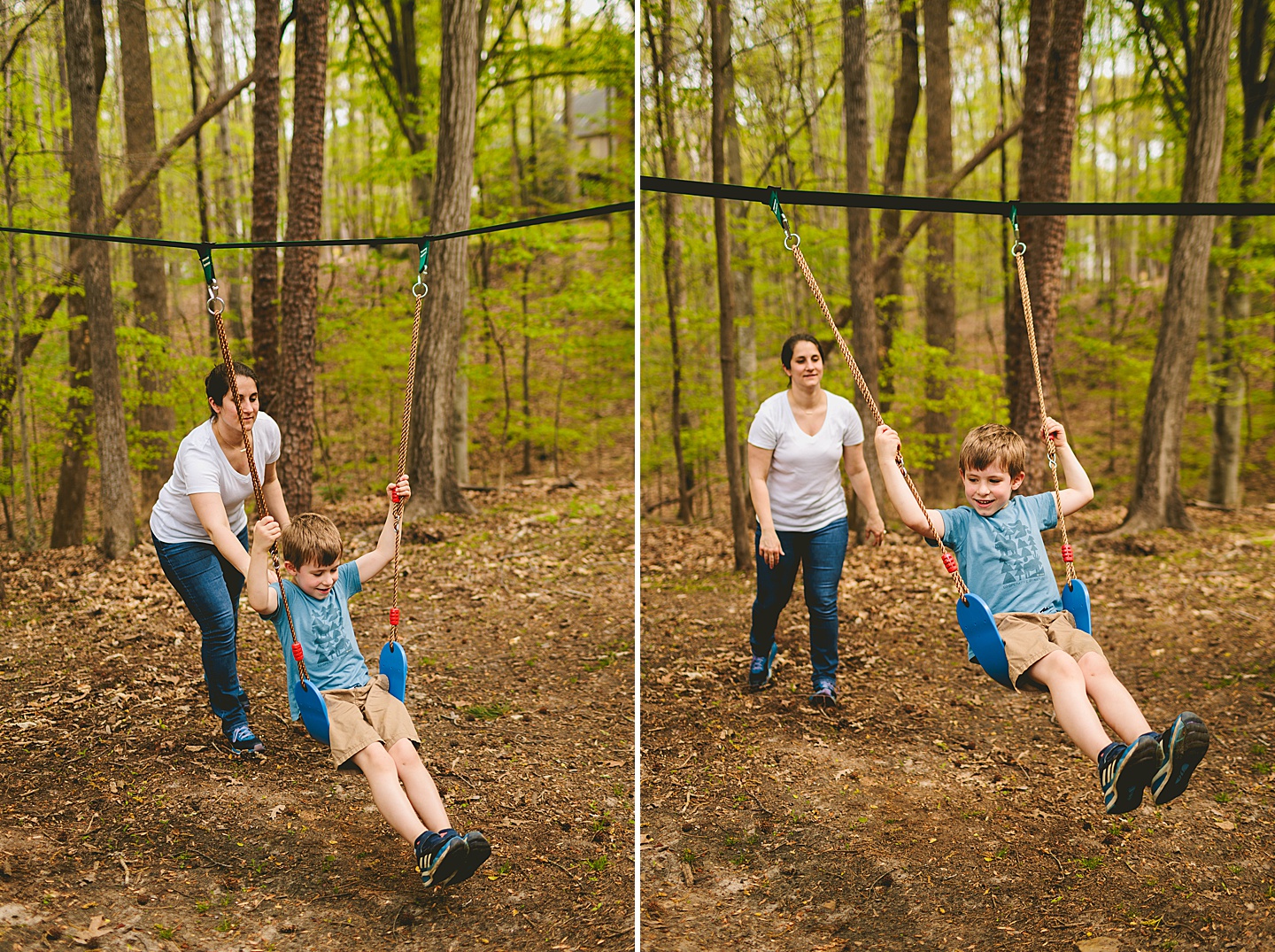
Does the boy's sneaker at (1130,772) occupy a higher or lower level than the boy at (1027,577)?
lower

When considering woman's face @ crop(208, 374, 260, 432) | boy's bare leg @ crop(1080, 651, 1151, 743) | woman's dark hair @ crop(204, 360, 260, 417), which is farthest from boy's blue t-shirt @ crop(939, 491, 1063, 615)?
woman's dark hair @ crop(204, 360, 260, 417)

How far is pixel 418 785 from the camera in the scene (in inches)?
96.1

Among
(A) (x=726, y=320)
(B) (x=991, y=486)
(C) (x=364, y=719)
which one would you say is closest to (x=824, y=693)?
(B) (x=991, y=486)

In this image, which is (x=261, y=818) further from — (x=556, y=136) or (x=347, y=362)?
(x=556, y=136)

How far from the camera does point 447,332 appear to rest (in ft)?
23.2

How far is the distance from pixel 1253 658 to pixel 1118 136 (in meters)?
14.1

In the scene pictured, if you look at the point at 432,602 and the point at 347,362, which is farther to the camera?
the point at 347,362

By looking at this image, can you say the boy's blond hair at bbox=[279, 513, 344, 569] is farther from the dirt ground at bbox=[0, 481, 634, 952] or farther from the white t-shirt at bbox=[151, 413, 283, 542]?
the dirt ground at bbox=[0, 481, 634, 952]

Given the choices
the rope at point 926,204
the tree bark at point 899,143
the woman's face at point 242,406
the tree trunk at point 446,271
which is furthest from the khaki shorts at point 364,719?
the tree bark at point 899,143

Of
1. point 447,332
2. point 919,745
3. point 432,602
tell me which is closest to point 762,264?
point 447,332

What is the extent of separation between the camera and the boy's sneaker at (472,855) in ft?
7.52

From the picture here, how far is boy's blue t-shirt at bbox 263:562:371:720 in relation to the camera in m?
2.59

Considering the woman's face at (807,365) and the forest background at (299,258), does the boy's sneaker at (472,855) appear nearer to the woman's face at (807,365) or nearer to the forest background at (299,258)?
the woman's face at (807,365)

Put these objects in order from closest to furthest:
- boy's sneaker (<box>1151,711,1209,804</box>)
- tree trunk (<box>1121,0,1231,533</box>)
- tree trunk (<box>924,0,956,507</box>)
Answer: boy's sneaker (<box>1151,711,1209,804</box>) < tree trunk (<box>1121,0,1231,533</box>) < tree trunk (<box>924,0,956,507</box>)
